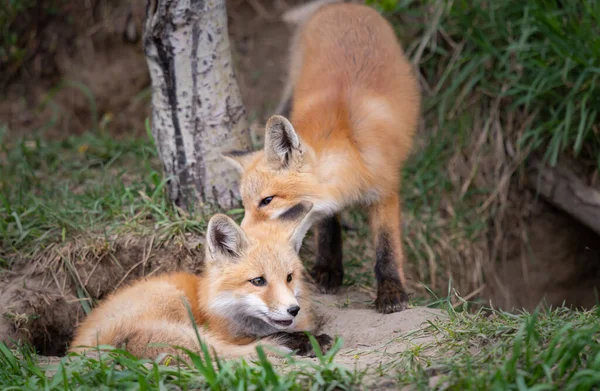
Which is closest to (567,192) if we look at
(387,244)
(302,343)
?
(387,244)

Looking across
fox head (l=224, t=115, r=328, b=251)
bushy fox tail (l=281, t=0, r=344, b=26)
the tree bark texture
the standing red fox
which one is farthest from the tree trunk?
the tree bark texture

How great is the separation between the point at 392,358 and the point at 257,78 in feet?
15.1

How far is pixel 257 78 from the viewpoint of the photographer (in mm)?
6727

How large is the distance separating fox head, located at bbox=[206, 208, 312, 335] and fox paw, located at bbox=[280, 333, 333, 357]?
0.05m

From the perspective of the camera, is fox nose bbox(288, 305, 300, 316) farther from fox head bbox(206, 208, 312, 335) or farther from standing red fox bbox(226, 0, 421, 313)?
standing red fox bbox(226, 0, 421, 313)

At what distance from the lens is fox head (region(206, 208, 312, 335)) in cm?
302

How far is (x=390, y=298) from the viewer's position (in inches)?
138

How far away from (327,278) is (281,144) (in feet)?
3.43

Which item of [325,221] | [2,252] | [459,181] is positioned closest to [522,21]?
[459,181]

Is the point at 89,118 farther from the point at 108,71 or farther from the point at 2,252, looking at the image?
the point at 2,252

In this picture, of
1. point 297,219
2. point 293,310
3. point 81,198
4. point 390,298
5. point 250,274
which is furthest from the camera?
point 81,198

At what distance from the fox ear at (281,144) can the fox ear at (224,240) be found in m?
0.54

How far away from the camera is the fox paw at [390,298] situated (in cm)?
346

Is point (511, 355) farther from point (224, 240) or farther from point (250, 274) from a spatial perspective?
point (224, 240)
